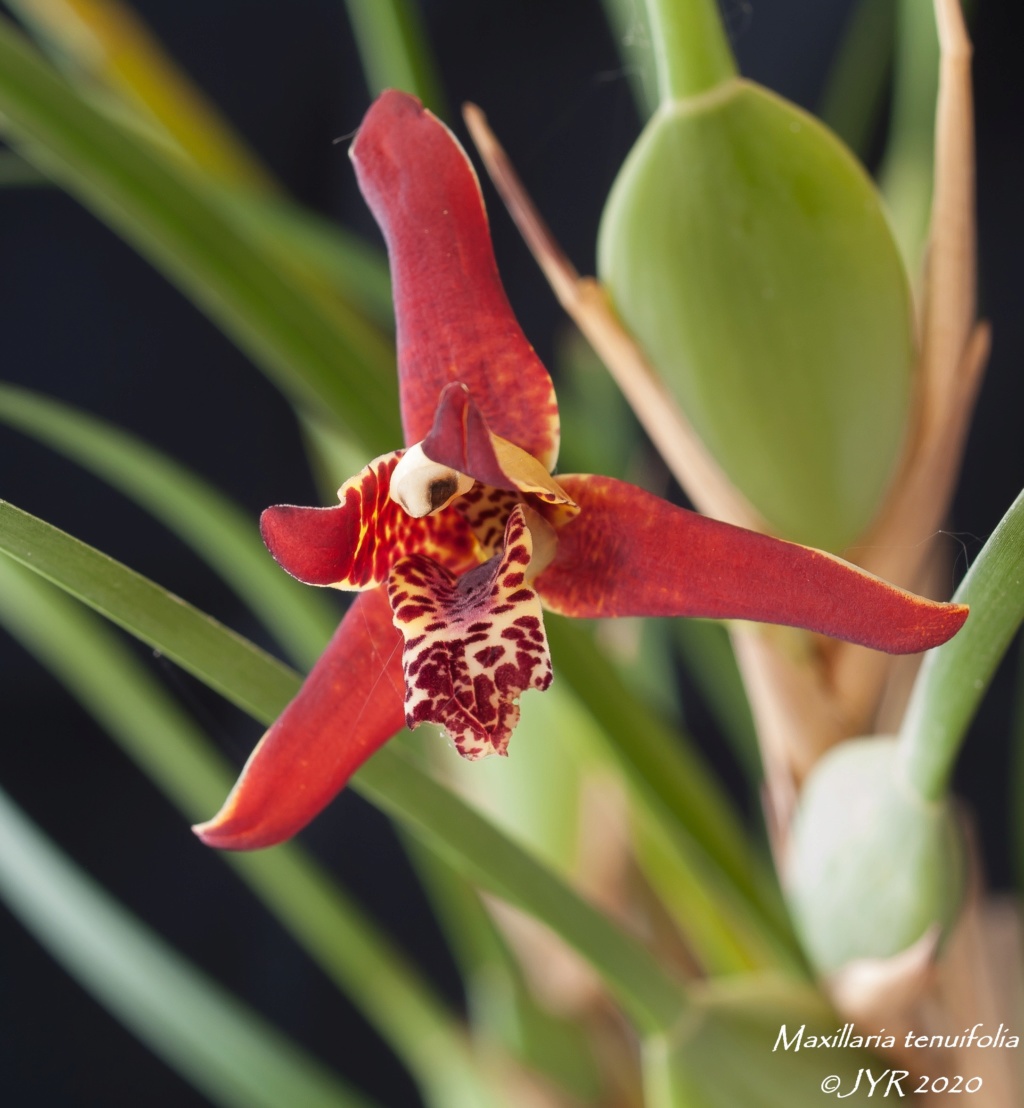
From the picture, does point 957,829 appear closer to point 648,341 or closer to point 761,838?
point 648,341

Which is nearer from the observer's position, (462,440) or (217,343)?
(462,440)

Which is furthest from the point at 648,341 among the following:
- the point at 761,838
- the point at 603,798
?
the point at 761,838

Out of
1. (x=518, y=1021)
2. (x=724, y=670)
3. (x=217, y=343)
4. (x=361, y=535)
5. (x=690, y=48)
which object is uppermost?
(x=217, y=343)

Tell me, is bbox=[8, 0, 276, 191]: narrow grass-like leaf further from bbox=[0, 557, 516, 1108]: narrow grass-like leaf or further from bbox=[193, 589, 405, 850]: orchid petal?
bbox=[193, 589, 405, 850]: orchid petal

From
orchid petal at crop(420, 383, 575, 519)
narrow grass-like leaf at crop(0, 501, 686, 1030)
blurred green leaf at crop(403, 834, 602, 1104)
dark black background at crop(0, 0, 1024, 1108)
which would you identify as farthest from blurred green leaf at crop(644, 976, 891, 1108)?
dark black background at crop(0, 0, 1024, 1108)

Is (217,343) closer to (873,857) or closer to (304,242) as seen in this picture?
(304,242)

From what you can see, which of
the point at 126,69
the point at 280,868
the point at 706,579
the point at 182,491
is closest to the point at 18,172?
the point at 126,69

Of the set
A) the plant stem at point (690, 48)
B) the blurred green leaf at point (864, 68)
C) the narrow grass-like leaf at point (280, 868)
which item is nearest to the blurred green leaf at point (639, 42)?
the plant stem at point (690, 48)
